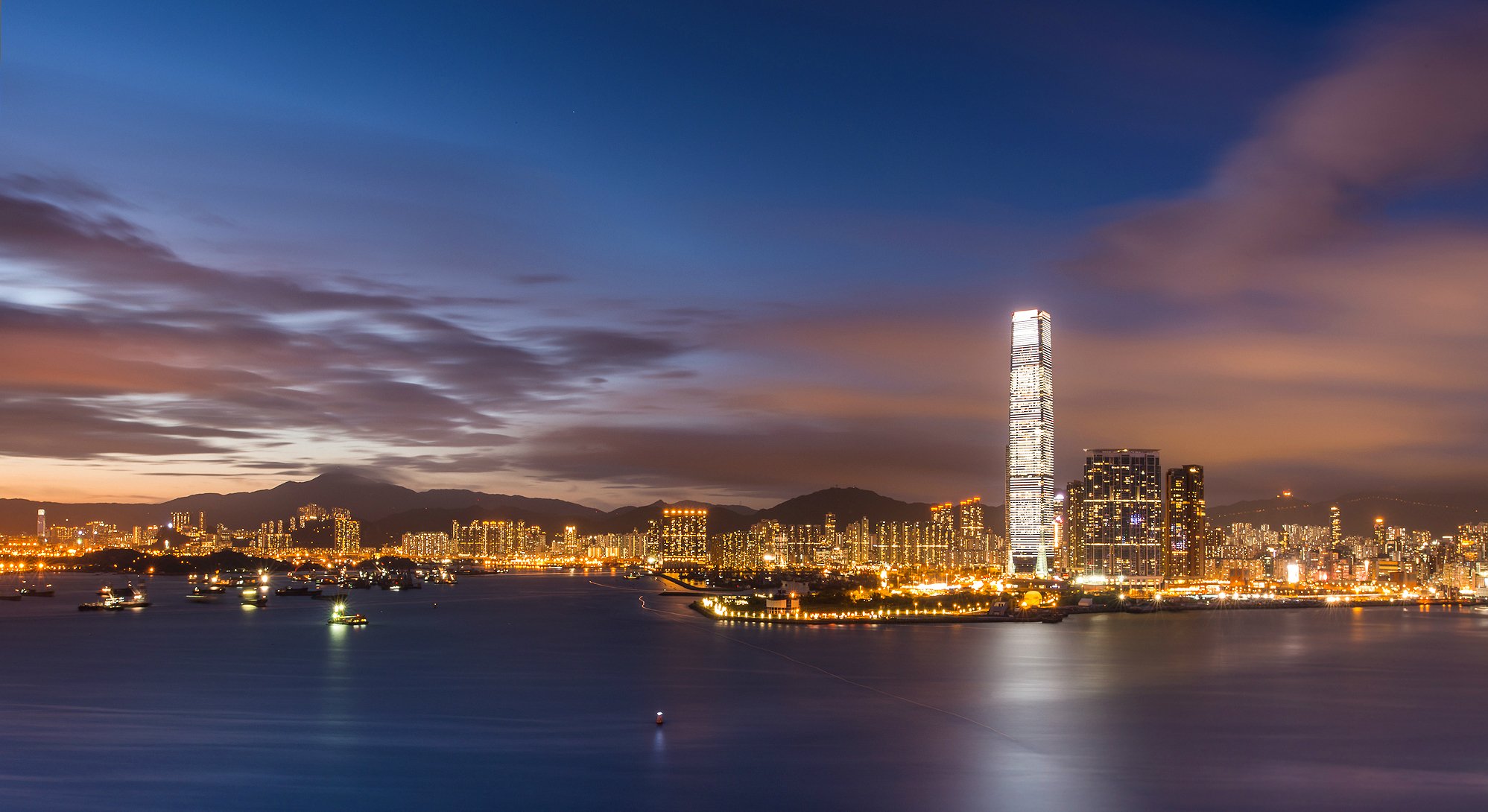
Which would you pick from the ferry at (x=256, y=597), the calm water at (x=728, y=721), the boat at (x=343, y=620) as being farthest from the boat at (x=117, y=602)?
the boat at (x=343, y=620)

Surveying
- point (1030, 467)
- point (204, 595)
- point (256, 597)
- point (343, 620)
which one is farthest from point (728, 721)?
point (1030, 467)

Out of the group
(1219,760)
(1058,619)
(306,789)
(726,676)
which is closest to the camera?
(306,789)

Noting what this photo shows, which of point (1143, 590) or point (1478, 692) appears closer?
point (1478, 692)

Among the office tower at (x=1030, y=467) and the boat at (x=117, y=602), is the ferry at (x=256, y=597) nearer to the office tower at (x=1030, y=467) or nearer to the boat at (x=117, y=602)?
the boat at (x=117, y=602)

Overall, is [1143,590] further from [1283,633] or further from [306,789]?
[306,789]

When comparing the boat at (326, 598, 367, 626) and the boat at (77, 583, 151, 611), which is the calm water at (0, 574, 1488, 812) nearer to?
the boat at (326, 598, 367, 626)

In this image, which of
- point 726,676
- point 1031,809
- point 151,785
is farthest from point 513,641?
point 1031,809

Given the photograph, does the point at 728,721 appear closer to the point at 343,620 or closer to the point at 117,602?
the point at 343,620
